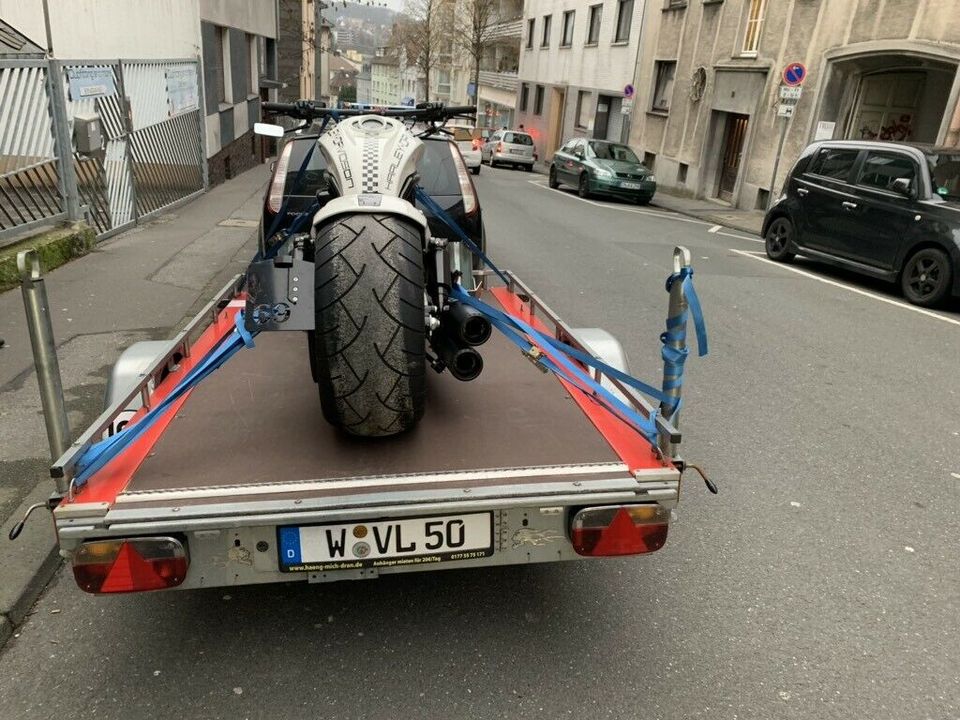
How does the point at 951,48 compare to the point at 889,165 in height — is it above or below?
above

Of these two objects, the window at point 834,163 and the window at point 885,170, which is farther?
the window at point 834,163

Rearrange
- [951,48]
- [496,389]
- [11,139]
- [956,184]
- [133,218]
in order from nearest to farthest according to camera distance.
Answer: [496,389] < [11,139] < [956,184] < [133,218] < [951,48]

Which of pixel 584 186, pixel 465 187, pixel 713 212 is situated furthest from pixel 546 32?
pixel 465 187

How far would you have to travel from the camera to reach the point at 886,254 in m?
9.36

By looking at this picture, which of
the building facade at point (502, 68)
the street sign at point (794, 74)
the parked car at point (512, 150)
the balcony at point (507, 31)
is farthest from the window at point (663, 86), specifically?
the balcony at point (507, 31)

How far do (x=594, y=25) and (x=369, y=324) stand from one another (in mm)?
34128

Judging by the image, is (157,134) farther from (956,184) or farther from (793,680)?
(793,680)

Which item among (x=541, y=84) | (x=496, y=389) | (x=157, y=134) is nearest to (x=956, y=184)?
(x=496, y=389)

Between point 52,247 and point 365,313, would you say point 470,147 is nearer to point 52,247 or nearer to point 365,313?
point 52,247

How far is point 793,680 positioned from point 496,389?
1.55 m

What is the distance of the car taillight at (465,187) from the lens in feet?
19.5

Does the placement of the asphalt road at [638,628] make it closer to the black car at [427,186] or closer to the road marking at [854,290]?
the black car at [427,186]

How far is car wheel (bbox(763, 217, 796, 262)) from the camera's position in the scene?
11273mm

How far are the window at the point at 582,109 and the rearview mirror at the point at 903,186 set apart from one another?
996 inches
